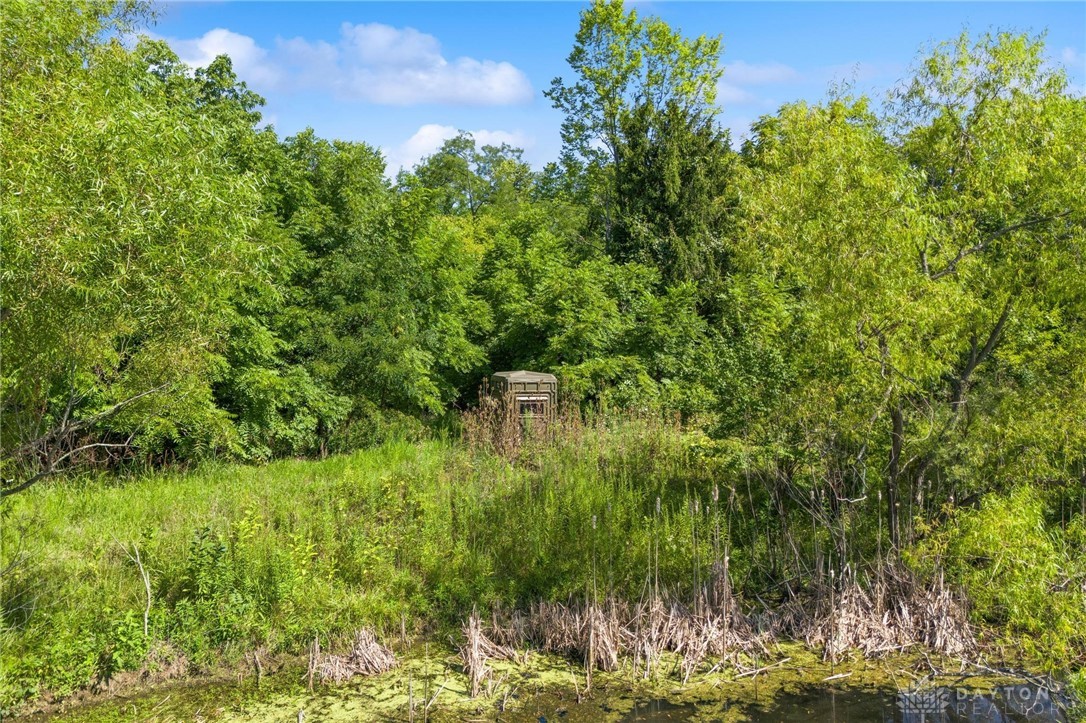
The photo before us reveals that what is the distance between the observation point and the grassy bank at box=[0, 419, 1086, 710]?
5930 mm

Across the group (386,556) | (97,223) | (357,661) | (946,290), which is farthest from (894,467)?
(97,223)

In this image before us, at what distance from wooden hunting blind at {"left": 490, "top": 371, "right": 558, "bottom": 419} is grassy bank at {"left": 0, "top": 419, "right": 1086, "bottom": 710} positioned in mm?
2170

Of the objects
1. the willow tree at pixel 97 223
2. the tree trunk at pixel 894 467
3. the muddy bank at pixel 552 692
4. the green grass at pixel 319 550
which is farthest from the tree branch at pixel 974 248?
the willow tree at pixel 97 223

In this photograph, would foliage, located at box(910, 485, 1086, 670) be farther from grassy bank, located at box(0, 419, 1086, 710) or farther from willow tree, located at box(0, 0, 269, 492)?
willow tree, located at box(0, 0, 269, 492)

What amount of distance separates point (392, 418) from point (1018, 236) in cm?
872

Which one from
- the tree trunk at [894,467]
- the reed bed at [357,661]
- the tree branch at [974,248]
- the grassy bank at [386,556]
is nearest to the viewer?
the grassy bank at [386,556]

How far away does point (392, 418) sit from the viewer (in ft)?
39.9

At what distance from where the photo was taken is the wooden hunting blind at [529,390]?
11.9 meters

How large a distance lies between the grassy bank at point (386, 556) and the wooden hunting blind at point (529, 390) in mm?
2170

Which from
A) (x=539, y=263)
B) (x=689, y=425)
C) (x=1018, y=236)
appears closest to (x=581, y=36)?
(x=539, y=263)

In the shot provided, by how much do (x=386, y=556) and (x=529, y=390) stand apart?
4998 millimetres
